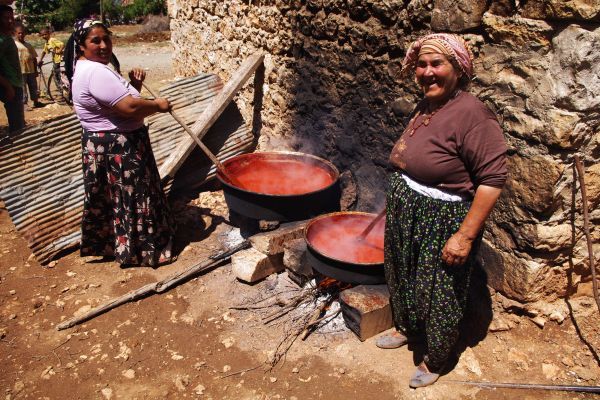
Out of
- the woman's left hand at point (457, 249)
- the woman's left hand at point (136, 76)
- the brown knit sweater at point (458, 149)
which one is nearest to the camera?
the brown knit sweater at point (458, 149)

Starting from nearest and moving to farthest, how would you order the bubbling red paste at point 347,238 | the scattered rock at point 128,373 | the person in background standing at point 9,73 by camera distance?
the scattered rock at point 128,373, the bubbling red paste at point 347,238, the person in background standing at point 9,73

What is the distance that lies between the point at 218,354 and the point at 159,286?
37.9 inches

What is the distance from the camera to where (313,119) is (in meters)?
4.68

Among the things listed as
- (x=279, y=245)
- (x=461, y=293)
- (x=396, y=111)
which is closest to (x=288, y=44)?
(x=396, y=111)

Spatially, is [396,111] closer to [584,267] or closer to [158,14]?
[584,267]

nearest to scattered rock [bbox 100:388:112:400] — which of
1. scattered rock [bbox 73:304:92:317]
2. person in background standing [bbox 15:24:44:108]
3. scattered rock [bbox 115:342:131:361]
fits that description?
scattered rock [bbox 115:342:131:361]

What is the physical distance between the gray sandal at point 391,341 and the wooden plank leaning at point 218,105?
2883 mm

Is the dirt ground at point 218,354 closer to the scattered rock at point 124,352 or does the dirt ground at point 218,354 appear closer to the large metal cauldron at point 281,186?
the scattered rock at point 124,352

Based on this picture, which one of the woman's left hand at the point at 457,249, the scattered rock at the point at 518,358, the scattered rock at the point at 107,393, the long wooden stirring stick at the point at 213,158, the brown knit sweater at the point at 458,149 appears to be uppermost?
the brown knit sweater at the point at 458,149

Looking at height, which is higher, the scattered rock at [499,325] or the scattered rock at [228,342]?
the scattered rock at [499,325]

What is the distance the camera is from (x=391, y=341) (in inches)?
128

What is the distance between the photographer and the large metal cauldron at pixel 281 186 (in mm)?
3984

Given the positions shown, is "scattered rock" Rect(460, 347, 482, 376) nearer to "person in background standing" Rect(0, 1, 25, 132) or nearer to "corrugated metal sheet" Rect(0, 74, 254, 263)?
"corrugated metal sheet" Rect(0, 74, 254, 263)

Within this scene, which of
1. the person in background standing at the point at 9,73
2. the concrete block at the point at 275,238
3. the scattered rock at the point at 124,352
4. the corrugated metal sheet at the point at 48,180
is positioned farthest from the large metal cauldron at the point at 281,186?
the person in background standing at the point at 9,73
